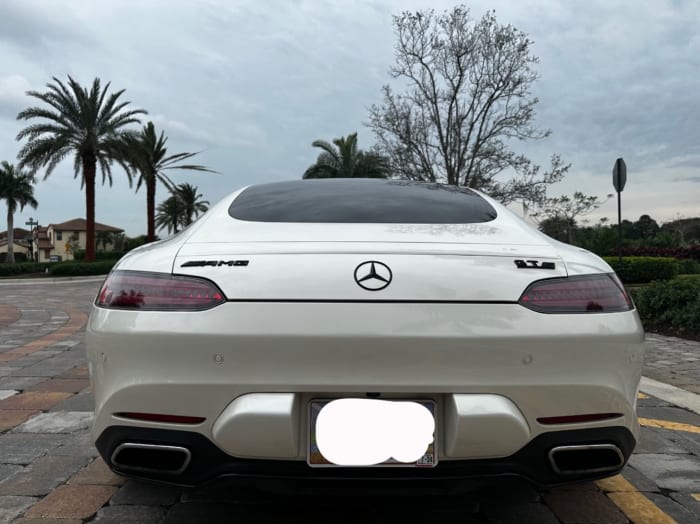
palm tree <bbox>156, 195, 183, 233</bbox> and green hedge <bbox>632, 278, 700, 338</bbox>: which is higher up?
palm tree <bbox>156, 195, 183, 233</bbox>

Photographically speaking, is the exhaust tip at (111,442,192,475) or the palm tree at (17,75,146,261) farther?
the palm tree at (17,75,146,261)

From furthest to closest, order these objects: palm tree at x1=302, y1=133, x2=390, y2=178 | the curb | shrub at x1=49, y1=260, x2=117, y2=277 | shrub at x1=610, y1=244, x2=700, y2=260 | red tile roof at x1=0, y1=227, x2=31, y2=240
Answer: red tile roof at x1=0, y1=227, x2=31, y2=240 → palm tree at x1=302, y1=133, x2=390, y2=178 → shrub at x1=49, y1=260, x2=117, y2=277 → the curb → shrub at x1=610, y1=244, x2=700, y2=260

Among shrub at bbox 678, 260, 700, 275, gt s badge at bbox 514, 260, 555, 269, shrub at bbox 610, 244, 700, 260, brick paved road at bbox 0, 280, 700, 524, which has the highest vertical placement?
shrub at bbox 610, 244, 700, 260

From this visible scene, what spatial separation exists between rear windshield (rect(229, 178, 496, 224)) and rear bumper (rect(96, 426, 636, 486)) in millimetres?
851

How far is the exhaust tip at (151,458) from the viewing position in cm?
161

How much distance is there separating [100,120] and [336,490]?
27.6m

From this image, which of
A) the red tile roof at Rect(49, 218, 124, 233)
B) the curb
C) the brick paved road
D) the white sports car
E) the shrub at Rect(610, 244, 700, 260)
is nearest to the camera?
the white sports car

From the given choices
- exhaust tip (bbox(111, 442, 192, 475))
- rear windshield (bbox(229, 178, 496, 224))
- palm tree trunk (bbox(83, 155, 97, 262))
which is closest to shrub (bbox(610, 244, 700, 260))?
rear windshield (bbox(229, 178, 496, 224))

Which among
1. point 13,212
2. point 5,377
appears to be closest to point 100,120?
point 5,377

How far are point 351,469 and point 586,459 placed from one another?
70 cm

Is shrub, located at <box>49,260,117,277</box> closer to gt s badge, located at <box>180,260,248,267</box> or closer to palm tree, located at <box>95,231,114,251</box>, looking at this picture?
gt s badge, located at <box>180,260,248,267</box>

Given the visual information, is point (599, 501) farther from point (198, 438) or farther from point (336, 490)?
point (198, 438)

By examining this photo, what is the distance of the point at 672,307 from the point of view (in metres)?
7.16

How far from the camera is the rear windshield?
2152 millimetres
